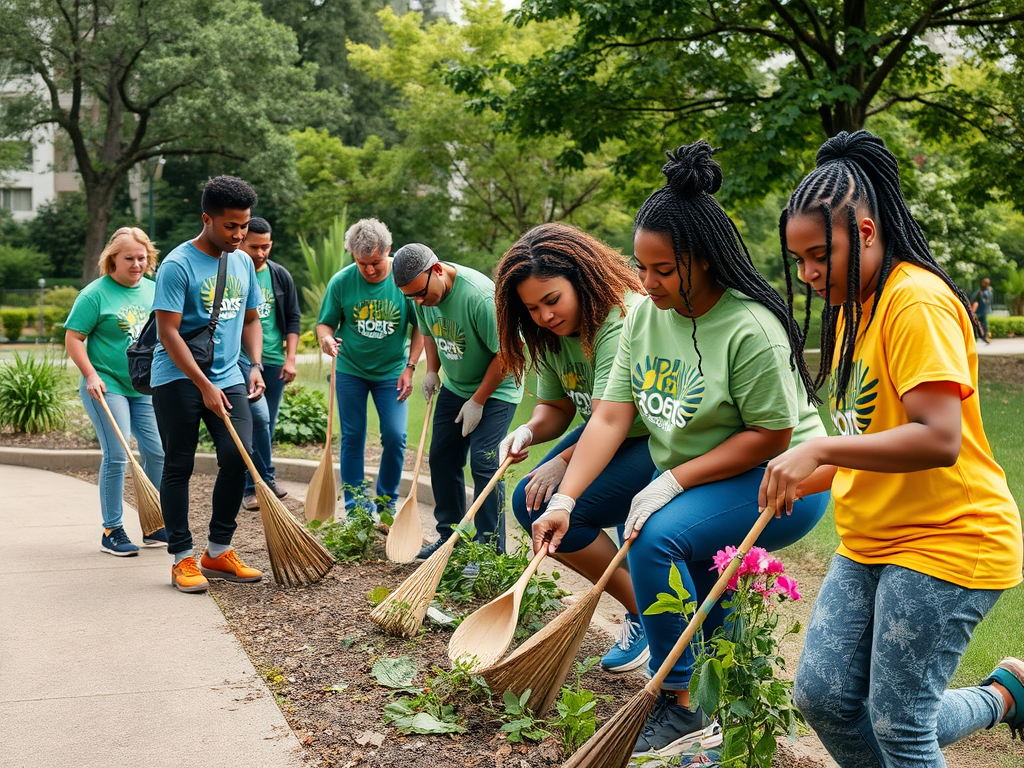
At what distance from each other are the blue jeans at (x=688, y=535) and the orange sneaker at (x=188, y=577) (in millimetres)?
2683

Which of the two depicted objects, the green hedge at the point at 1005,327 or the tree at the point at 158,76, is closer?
the tree at the point at 158,76

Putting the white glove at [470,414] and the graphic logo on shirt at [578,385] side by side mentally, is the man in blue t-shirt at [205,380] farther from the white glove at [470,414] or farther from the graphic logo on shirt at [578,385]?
the graphic logo on shirt at [578,385]

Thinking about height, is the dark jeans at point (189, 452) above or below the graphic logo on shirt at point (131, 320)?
below

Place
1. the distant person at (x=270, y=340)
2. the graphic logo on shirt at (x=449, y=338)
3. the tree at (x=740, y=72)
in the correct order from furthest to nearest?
the tree at (x=740, y=72)
the distant person at (x=270, y=340)
the graphic logo on shirt at (x=449, y=338)

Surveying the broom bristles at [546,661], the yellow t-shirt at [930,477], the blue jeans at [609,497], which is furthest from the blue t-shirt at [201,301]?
the yellow t-shirt at [930,477]

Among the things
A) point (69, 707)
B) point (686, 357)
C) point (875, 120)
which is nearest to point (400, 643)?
point (69, 707)

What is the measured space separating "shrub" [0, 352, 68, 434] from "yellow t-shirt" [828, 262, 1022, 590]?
9.10 m

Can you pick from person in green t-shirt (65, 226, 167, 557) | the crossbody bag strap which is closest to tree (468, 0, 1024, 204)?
person in green t-shirt (65, 226, 167, 557)

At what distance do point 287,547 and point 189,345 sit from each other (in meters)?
1.11

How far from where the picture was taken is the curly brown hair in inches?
141

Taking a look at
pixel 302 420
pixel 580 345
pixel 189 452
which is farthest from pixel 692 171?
pixel 302 420

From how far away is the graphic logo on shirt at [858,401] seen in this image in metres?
2.31

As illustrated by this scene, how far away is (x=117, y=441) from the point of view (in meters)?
5.66

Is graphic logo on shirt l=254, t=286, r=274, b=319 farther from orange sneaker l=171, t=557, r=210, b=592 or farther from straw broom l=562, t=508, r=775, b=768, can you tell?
straw broom l=562, t=508, r=775, b=768
